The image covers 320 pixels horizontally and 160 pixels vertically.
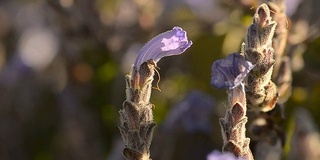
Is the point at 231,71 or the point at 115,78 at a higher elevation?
the point at 115,78

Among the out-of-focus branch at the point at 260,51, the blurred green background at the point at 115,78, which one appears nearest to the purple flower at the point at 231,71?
the out-of-focus branch at the point at 260,51

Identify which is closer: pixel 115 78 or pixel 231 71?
pixel 231 71

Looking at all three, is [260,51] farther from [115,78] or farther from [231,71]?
[115,78]

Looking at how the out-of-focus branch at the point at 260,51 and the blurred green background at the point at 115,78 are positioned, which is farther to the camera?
the blurred green background at the point at 115,78

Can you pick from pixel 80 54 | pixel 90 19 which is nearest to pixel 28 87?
pixel 80 54

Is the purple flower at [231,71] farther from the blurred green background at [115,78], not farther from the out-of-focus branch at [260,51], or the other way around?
the blurred green background at [115,78]

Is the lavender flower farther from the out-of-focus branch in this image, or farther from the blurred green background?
the blurred green background

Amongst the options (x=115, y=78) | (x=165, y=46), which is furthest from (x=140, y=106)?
(x=115, y=78)
